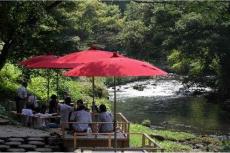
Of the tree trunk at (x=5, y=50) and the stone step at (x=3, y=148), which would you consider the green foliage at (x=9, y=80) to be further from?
the stone step at (x=3, y=148)

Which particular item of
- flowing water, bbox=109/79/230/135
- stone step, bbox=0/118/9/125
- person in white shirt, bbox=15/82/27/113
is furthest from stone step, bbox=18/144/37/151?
flowing water, bbox=109/79/230/135

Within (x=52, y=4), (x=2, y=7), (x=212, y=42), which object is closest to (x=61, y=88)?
(x=52, y=4)

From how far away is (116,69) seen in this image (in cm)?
1027

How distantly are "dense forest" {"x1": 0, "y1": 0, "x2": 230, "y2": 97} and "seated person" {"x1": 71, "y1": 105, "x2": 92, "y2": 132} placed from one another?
513 cm

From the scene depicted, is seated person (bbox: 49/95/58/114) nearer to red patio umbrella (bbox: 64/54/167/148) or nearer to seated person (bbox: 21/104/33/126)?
seated person (bbox: 21/104/33/126)

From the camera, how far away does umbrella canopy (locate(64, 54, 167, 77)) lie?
10195 millimetres

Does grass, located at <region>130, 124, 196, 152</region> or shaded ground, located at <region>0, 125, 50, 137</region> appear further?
grass, located at <region>130, 124, 196, 152</region>

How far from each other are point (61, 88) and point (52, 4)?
237 inches

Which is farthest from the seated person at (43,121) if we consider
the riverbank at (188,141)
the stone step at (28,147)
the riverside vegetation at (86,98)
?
the riverbank at (188,141)

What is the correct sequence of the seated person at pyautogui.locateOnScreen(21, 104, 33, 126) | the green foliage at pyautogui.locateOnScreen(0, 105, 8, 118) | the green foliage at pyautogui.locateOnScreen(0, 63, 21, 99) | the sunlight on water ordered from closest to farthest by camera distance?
the seated person at pyautogui.locateOnScreen(21, 104, 33, 126) → the green foliage at pyautogui.locateOnScreen(0, 105, 8, 118) → the green foliage at pyautogui.locateOnScreen(0, 63, 21, 99) → the sunlight on water

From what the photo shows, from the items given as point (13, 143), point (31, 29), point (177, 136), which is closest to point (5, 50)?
A: point (31, 29)

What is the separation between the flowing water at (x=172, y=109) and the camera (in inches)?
1035

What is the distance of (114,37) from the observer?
219 feet

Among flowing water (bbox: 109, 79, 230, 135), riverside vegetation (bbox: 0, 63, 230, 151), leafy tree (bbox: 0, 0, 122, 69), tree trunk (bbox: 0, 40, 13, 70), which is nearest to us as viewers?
leafy tree (bbox: 0, 0, 122, 69)
